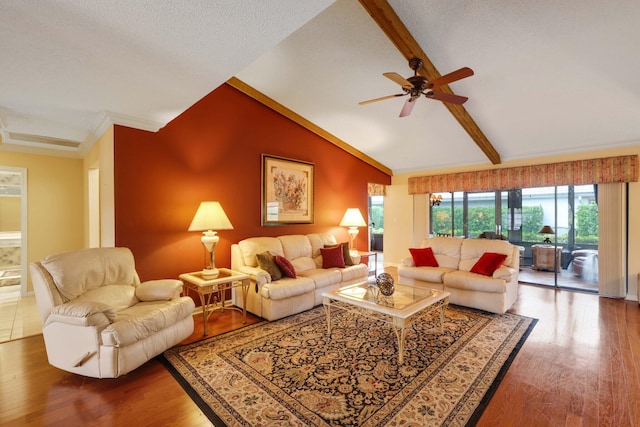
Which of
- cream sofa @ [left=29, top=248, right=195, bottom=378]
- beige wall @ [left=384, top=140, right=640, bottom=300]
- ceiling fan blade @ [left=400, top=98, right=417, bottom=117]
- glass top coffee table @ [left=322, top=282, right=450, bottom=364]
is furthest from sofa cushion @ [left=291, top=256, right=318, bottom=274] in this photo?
beige wall @ [left=384, top=140, right=640, bottom=300]

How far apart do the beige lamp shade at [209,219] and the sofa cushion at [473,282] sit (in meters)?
3.13

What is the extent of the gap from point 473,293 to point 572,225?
279 centimetres

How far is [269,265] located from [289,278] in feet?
1.07

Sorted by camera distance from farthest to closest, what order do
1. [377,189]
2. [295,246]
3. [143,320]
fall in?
[377,189] → [295,246] → [143,320]

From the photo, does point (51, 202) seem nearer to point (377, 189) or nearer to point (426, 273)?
point (426, 273)

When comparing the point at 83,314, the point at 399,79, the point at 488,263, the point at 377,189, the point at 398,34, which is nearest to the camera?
the point at 83,314

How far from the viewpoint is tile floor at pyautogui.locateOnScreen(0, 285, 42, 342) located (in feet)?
10.6

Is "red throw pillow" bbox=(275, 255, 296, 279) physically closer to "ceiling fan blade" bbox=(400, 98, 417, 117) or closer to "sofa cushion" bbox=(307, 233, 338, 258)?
"sofa cushion" bbox=(307, 233, 338, 258)

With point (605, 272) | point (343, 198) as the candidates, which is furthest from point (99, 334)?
point (605, 272)

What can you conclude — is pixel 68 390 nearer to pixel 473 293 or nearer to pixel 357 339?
pixel 357 339

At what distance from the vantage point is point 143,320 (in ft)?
7.87

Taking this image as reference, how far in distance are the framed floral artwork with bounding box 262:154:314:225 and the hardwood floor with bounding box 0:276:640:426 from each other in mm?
2768

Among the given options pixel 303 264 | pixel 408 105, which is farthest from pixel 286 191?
pixel 408 105

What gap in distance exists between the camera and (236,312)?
13.0ft
